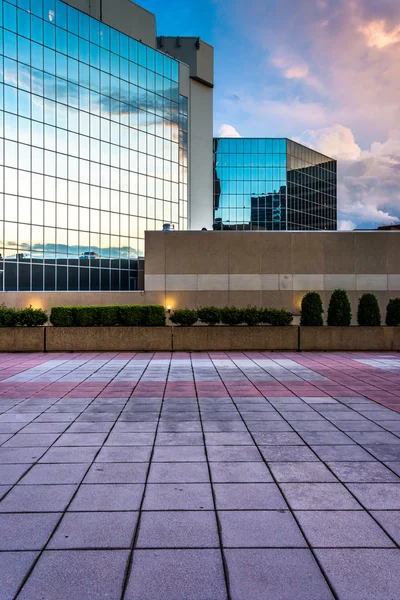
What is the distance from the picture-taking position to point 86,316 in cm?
1759

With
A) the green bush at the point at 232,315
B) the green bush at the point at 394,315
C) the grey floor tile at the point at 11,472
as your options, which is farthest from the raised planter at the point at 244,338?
the grey floor tile at the point at 11,472

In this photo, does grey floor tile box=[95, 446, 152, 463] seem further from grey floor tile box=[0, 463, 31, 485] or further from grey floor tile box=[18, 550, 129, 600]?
grey floor tile box=[18, 550, 129, 600]

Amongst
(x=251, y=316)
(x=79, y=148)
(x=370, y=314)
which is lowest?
Answer: (x=251, y=316)

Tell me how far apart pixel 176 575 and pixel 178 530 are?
0.64 meters

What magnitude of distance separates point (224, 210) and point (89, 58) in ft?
107

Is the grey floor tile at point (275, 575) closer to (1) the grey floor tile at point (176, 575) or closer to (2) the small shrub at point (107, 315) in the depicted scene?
(1) the grey floor tile at point (176, 575)

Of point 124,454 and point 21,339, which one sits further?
point 21,339

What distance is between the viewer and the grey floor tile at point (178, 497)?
14.3ft

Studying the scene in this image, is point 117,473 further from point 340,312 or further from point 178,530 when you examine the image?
point 340,312

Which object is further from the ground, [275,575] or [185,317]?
[185,317]

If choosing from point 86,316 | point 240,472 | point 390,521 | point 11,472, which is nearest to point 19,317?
point 86,316

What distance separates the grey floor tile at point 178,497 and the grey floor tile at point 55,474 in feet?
3.16

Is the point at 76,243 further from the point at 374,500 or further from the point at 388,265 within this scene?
the point at 374,500

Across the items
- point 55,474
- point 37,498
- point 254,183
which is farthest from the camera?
point 254,183
